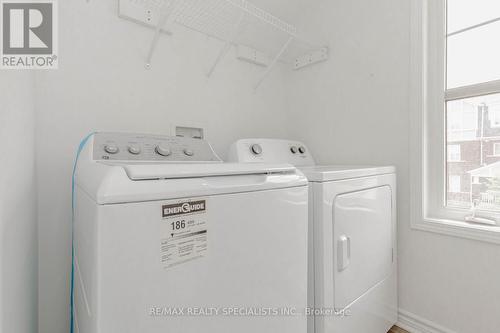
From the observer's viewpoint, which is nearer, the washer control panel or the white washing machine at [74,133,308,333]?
the white washing machine at [74,133,308,333]

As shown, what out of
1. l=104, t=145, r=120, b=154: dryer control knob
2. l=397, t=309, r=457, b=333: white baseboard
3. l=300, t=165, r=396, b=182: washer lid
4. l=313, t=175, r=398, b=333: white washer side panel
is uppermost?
l=104, t=145, r=120, b=154: dryer control knob

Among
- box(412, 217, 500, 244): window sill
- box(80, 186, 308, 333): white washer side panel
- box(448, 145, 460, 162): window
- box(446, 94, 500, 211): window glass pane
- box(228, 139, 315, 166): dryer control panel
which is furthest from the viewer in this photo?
box(228, 139, 315, 166): dryer control panel

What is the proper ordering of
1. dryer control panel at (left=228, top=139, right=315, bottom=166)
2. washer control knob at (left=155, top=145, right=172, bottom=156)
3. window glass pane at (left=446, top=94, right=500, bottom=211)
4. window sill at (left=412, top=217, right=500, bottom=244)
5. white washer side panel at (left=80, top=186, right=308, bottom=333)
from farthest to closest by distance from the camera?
dryer control panel at (left=228, top=139, right=315, bottom=166) < window glass pane at (left=446, top=94, right=500, bottom=211) < window sill at (left=412, top=217, right=500, bottom=244) < washer control knob at (left=155, top=145, right=172, bottom=156) < white washer side panel at (left=80, top=186, right=308, bottom=333)

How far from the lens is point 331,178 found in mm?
1025

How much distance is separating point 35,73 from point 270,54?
165cm

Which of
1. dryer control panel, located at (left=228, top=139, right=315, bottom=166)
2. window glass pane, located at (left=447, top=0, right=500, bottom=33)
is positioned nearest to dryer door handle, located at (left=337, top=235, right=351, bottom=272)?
dryer control panel, located at (left=228, top=139, right=315, bottom=166)

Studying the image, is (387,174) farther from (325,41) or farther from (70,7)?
(70,7)

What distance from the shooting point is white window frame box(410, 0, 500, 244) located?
142 centimetres

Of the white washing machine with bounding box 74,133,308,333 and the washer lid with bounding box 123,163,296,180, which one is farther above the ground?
the washer lid with bounding box 123,163,296,180

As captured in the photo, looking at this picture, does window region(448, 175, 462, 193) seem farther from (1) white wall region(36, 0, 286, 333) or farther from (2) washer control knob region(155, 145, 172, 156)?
(2) washer control knob region(155, 145, 172, 156)

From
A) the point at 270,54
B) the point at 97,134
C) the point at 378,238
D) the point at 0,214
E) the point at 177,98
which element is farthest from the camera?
the point at 270,54

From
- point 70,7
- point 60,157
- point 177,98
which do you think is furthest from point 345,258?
point 70,7

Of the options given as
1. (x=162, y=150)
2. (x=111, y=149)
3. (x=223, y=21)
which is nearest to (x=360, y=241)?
(x=162, y=150)

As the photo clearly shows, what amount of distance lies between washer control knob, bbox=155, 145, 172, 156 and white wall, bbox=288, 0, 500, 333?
1270mm
